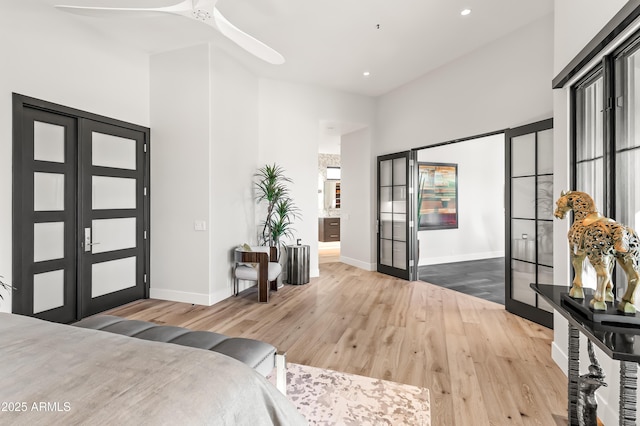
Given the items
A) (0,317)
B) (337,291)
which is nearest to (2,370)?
(0,317)

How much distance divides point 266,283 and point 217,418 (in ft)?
10.8

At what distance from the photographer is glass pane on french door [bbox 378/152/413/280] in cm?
539

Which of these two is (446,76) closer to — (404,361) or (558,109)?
(558,109)

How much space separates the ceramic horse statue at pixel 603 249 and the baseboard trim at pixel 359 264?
4.54 m

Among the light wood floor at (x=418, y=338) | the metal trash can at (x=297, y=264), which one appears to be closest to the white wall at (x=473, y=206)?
the light wood floor at (x=418, y=338)

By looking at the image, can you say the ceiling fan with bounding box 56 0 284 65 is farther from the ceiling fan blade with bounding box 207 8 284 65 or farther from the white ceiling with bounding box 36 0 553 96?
the white ceiling with bounding box 36 0 553 96

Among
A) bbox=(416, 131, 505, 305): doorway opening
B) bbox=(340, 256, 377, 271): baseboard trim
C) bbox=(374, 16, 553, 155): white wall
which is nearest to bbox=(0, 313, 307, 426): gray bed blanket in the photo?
bbox=(374, 16, 553, 155): white wall

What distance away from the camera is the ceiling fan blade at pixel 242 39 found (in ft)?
7.82

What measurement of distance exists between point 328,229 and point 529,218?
7.03 m

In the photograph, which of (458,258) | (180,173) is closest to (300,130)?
(180,173)

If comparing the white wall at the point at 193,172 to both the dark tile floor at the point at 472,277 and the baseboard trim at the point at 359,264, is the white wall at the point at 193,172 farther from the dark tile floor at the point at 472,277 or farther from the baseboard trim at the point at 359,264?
the dark tile floor at the point at 472,277

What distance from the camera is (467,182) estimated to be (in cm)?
704

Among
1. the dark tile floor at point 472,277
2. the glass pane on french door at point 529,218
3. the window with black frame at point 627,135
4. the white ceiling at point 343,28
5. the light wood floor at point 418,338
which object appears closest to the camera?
the window with black frame at point 627,135

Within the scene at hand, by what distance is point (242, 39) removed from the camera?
2.62 meters
